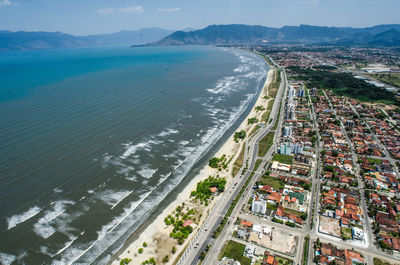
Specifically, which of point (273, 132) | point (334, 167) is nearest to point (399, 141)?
point (334, 167)

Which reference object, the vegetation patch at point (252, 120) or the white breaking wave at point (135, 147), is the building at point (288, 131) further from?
the white breaking wave at point (135, 147)

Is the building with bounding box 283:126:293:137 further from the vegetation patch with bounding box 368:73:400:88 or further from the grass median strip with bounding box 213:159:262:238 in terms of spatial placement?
the vegetation patch with bounding box 368:73:400:88

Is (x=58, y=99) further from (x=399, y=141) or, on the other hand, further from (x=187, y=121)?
(x=399, y=141)

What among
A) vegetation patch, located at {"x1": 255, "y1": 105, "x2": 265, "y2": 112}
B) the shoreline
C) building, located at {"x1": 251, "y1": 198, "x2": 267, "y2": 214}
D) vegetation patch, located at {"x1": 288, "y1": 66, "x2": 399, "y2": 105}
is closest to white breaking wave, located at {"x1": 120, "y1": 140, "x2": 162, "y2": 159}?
the shoreline

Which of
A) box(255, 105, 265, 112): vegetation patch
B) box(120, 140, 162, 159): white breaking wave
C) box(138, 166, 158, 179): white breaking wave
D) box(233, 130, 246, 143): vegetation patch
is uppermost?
box(120, 140, 162, 159): white breaking wave

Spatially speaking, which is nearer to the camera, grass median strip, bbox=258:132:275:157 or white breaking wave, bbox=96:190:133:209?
white breaking wave, bbox=96:190:133:209

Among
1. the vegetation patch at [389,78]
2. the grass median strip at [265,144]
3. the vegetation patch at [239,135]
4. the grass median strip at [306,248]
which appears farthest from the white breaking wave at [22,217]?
the vegetation patch at [389,78]
